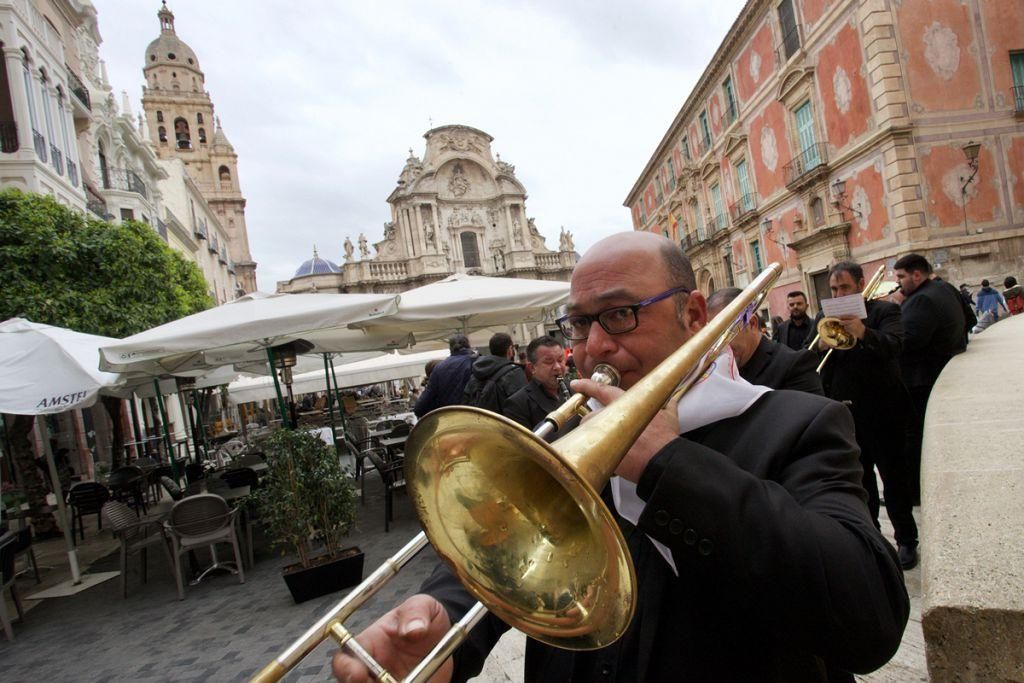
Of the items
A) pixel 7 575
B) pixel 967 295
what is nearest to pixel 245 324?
pixel 7 575

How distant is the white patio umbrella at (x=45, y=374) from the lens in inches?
196

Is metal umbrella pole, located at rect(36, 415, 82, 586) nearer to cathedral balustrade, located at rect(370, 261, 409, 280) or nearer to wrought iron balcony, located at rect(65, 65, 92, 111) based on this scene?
wrought iron balcony, located at rect(65, 65, 92, 111)

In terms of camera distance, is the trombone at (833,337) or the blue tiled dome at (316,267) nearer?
the trombone at (833,337)

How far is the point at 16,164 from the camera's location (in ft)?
42.4

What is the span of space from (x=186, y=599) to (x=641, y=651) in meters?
5.31

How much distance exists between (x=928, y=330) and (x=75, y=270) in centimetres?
1253

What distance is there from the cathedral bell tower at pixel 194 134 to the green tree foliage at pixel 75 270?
44.5 metres

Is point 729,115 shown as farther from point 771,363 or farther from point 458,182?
point 771,363

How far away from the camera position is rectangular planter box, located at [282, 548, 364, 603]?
4461mm

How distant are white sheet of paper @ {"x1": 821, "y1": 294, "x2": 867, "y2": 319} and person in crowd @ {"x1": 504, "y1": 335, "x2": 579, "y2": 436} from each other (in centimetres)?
177

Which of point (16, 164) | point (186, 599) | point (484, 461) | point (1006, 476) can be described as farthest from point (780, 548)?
point (16, 164)

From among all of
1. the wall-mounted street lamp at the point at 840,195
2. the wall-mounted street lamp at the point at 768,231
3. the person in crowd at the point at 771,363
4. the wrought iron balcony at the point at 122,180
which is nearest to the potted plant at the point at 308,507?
the person in crowd at the point at 771,363

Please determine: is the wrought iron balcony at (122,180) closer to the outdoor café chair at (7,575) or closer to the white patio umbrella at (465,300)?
the white patio umbrella at (465,300)

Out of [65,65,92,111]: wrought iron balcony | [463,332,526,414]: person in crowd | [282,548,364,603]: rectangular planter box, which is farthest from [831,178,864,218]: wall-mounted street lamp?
[65,65,92,111]: wrought iron balcony
